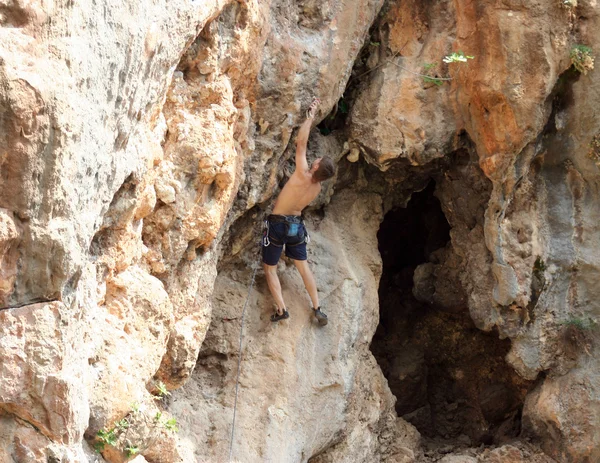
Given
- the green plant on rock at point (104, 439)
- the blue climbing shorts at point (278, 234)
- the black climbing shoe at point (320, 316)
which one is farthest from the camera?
the black climbing shoe at point (320, 316)

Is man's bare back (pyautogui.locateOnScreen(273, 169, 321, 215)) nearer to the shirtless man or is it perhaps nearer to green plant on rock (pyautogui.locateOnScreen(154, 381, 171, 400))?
the shirtless man

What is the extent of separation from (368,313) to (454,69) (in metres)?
2.24

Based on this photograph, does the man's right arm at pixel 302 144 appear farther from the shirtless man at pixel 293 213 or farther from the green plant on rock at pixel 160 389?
the green plant on rock at pixel 160 389

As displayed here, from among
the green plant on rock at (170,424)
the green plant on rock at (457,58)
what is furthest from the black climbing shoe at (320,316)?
the green plant on rock at (457,58)

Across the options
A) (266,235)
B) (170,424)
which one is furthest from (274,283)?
(170,424)

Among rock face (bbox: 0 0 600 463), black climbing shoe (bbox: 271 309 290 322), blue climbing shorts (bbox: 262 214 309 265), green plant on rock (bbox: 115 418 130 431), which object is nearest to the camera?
rock face (bbox: 0 0 600 463)

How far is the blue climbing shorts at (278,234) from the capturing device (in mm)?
6324

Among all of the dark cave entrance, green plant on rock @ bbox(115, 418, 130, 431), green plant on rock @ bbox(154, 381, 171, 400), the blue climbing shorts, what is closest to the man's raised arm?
the blue climbing shorts

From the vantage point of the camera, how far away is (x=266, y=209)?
661cm

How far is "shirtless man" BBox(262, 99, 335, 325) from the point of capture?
6270 mm

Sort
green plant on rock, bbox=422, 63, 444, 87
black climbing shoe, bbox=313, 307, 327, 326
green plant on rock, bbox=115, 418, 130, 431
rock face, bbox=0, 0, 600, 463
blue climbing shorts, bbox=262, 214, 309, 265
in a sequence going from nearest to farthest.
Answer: rock face, bbox=0, 0, 600, 463 < green plant on rock, bbox=115, 418, 130, 431 < blue climbing shorts, bbox=262, 214, 309, 265 < black climbing shoe, bbox=313, 307, 327, 326 < green plant on rock, bbox=422, 63, 444, 87

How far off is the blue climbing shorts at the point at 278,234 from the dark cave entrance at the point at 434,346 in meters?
2.20

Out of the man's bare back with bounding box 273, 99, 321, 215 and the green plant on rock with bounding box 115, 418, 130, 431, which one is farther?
the man's bare back with bounding box 273, 99, 321, 215

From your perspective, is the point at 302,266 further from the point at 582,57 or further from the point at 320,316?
the point at 582,57
